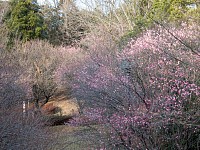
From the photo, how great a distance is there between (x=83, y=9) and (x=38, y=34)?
150 inches

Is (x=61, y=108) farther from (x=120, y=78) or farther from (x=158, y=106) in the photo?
(x=158, y=106)

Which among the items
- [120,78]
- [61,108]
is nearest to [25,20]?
[61,108]

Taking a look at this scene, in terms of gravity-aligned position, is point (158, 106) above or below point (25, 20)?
below

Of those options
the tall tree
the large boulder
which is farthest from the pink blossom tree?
the tall tree

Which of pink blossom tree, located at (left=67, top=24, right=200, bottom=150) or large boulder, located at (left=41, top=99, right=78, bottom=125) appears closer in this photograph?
pink blossom tree, located at (left=67, top=24, right=200, bottom=150)

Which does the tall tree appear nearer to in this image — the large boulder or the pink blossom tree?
the large boulder

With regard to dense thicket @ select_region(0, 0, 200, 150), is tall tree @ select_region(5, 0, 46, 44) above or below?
above

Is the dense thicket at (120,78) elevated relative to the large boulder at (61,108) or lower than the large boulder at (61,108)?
elevated

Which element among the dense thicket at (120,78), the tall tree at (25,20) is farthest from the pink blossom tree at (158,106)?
the tall tree at (25,20)

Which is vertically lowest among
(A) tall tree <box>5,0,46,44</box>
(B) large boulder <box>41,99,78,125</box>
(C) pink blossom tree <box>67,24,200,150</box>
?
(B) large boulder <box>41,99,78,125</box>

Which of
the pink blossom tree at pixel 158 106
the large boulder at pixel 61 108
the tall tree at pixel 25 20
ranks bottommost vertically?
the large boulder at pixel 61 108

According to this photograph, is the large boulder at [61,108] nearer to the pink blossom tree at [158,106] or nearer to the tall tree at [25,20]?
the tall tree at [25,20]

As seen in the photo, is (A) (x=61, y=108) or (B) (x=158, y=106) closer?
(B) (x=158, y=106)

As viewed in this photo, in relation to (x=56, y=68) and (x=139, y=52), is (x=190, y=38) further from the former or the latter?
(x=56, y=68)
